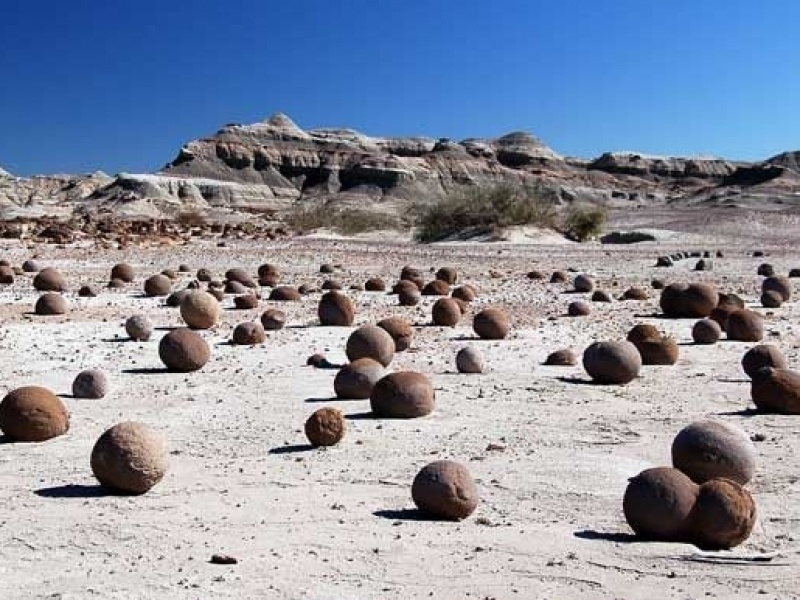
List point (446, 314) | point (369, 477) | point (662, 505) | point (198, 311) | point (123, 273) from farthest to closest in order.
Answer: point (123, 273)
point (446, 314)
point (198, 311)
point (369, 477)
point (662, 505)

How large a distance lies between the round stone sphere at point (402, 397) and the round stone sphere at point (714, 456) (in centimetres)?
238

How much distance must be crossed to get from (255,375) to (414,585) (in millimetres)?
5808

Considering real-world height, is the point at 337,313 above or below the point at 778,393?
above

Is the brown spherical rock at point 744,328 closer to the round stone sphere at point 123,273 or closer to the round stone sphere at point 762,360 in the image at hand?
the round stone sphere at point 762,360

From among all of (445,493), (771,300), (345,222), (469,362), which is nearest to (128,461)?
(445,493)

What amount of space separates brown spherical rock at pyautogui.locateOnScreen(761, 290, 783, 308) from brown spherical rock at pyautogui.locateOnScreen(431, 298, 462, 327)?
16.4 feet

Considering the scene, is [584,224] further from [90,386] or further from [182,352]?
[90,386]

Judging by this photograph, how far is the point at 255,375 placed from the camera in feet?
34.3

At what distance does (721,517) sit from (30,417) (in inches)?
181

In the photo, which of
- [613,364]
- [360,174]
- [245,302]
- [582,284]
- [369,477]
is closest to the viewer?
[369,477]

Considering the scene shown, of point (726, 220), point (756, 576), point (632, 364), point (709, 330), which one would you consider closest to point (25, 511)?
point (756, 576)

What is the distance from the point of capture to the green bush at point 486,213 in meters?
39.0

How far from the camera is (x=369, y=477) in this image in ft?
22.1

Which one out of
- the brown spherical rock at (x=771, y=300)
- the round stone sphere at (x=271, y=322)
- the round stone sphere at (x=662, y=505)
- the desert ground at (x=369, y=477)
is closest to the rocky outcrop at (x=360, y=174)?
the brown spherical rock at (x=771, y=300)
